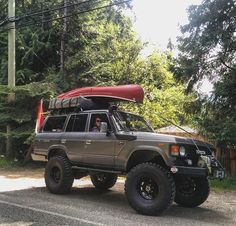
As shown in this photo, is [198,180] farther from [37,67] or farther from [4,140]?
[37,67]

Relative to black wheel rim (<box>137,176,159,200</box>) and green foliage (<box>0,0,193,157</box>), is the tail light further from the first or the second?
green foliage (<box>0,0,193,157</box>)

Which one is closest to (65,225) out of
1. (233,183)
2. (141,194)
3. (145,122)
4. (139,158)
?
(141,194)

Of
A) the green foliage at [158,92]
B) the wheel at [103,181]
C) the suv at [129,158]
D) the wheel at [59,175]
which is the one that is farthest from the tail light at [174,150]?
the green foliage at [158,92]

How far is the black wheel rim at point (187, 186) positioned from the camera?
33.9ft

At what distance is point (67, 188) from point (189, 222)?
3.74 m

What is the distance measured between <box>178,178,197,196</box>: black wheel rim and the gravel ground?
1.29ft

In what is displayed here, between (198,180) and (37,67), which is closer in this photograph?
(198,180)

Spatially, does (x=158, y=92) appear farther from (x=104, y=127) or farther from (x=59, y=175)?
(x=104, y=127)

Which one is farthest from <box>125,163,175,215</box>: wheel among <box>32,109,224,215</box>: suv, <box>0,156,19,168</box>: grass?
<box>0,156,19,168</box>: grass

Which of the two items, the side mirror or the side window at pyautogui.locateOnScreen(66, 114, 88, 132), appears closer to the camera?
the side mirror

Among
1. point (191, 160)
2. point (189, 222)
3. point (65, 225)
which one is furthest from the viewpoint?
point (191, 160)

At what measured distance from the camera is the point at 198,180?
33.5ft

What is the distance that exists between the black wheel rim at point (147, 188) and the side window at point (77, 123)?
242 cm

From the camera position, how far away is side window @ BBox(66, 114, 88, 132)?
11.1m
